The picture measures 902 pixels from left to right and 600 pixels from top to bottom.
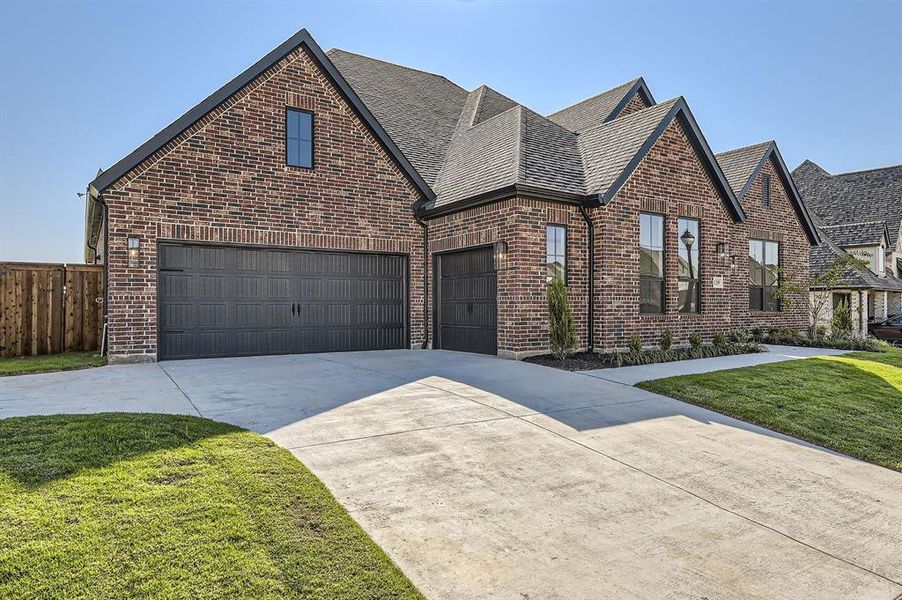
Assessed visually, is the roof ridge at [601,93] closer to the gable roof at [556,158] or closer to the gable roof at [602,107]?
the gable roof at [602,107]

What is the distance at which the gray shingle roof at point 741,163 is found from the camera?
16511mm

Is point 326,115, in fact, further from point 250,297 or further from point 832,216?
point 832,216

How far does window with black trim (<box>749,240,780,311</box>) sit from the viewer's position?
16156 mm

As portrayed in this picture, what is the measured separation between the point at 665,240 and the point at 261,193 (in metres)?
9.37

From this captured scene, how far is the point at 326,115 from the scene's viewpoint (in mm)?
12328

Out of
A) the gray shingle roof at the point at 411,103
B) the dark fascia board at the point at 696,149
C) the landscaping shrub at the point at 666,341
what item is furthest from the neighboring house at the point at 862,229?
the gray shingle roof at the point at 411,103

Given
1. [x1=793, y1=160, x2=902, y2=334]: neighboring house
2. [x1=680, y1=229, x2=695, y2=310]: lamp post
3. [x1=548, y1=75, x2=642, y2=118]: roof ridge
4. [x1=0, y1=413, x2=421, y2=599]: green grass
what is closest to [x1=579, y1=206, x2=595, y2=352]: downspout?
[x1=680, y1=229, x2=695, y2=310]: lamp post

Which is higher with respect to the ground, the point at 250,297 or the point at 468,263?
the point at 468,263

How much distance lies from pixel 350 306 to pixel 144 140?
17.7ft

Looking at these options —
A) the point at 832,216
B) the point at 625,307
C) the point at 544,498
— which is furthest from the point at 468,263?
the point at 832,216

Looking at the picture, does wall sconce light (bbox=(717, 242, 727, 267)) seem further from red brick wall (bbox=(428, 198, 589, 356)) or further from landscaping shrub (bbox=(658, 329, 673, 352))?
red brick wall (bbox=(428, 198, 589, 356))

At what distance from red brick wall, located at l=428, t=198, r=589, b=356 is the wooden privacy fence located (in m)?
8.72

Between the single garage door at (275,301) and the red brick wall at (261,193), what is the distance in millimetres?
335

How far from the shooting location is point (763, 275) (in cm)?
1642
